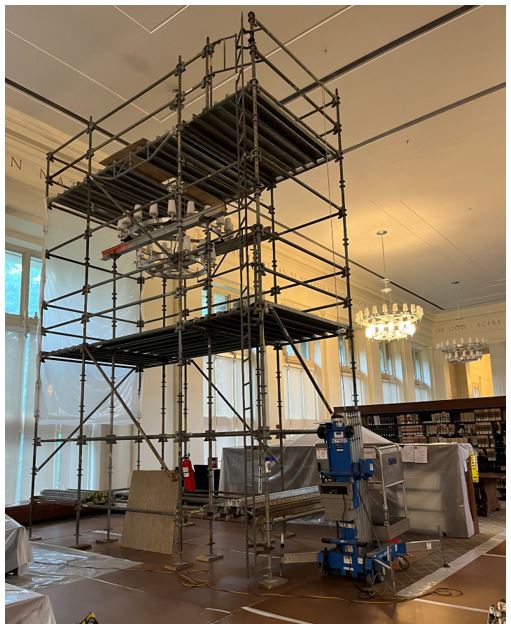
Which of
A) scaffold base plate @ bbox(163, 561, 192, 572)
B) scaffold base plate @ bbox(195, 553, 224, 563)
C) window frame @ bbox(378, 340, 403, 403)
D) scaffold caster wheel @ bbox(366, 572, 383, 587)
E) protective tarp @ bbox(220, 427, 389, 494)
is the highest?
window frame @ bbox(378, 340, 403, 403)

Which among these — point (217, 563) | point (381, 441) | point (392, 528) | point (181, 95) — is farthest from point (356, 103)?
point (217, 563)

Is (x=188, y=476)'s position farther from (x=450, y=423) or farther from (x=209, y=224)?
(x=450, y=423)

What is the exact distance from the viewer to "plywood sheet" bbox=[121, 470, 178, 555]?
591cm

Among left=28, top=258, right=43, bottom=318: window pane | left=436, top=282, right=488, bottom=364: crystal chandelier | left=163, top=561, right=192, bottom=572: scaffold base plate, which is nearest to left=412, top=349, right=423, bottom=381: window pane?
left=436, top=282, right=488, bottom=364: crystal chandelier

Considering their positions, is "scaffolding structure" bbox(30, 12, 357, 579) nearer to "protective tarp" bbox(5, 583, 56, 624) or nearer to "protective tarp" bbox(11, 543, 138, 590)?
"protective tarp" bbox(11, 543, 138, 590)

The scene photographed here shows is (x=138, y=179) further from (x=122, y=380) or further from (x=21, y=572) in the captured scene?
(x=21, y=572)

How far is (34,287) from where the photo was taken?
335 inches

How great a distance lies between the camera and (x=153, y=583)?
469 cm

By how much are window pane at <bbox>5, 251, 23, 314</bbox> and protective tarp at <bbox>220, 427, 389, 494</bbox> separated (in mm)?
4041

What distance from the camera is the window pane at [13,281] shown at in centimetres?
814

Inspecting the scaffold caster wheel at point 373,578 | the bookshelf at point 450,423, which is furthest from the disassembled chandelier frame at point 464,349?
the scaffold caster wheel at point 373,578

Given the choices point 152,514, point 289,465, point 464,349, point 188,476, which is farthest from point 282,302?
point 152,514

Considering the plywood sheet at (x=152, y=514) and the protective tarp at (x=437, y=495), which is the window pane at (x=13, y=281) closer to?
the plywood sheet at (x=152, y=514)

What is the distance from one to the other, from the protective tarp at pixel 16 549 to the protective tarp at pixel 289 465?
3.23 meters
